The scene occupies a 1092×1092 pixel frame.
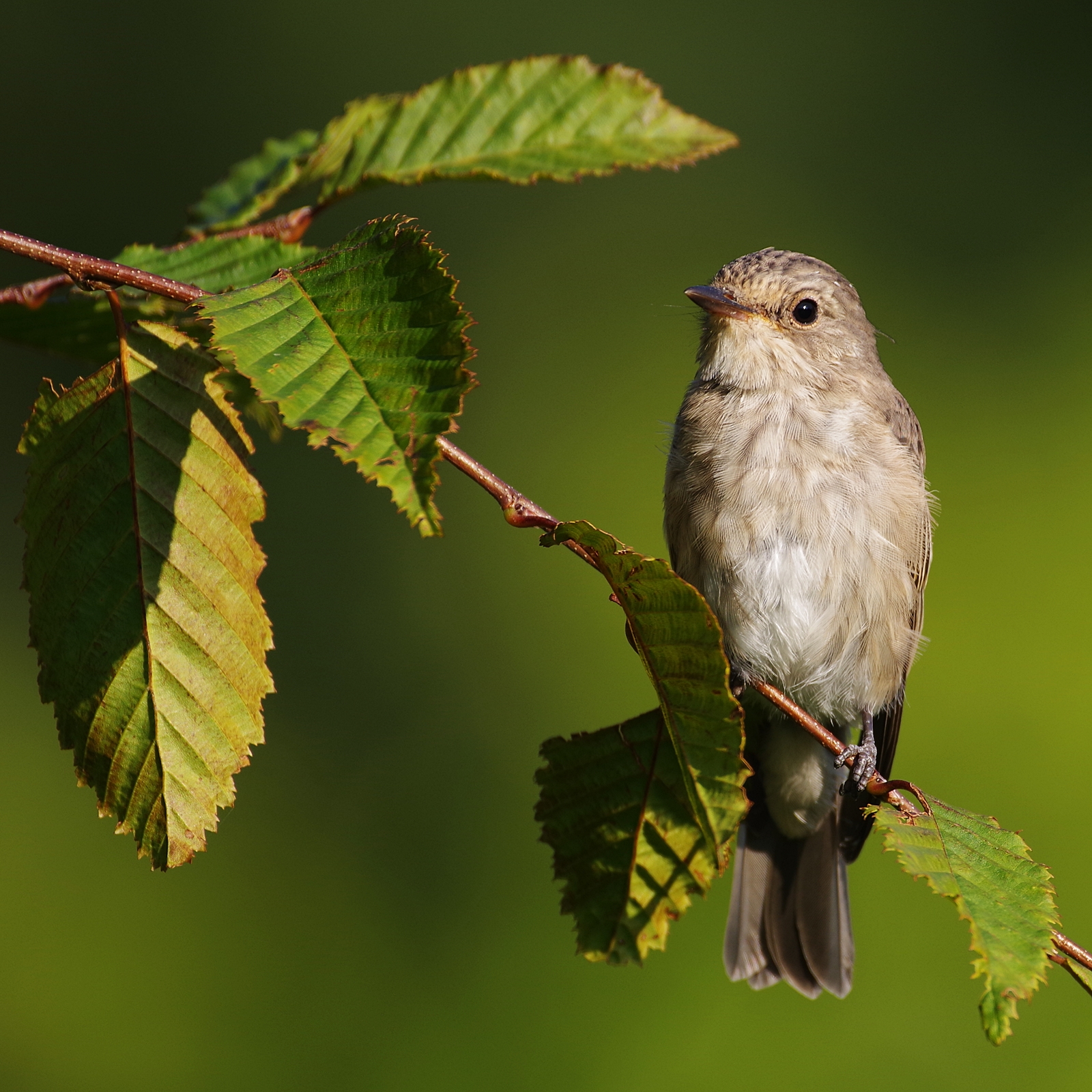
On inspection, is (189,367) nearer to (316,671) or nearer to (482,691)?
(482,691)

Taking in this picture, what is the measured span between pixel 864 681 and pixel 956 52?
558cm

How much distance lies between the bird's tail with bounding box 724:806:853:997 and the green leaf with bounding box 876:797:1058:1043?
75.6 inches

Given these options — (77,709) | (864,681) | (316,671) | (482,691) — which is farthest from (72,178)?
(77,709)

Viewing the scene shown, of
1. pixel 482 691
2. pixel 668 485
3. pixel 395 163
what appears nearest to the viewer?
pixel 395 163

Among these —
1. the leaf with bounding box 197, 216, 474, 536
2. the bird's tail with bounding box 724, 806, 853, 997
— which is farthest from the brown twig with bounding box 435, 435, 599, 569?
the bird's tail with bounding box 724, 806, 853, 997

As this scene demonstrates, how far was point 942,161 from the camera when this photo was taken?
7.36 m

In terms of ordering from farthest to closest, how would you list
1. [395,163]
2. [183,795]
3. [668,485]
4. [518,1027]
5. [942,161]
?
[942,161] → [518,1027] → [668,485] → [395,163] → [183,795]

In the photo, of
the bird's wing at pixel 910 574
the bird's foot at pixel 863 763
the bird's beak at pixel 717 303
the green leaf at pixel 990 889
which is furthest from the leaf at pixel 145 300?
the bird's foot at pixel 863 763

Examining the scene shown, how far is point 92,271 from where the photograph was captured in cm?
165

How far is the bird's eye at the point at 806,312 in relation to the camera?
331 cm

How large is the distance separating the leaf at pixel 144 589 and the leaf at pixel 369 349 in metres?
0.27

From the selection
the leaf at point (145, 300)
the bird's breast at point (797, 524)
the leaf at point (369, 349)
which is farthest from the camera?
the bird's breast at point (797, 524)

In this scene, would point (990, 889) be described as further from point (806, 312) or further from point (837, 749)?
point (806, 312)

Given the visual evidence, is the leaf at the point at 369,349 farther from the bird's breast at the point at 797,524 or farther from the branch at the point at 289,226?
the bird's breast at the point at 797,524
